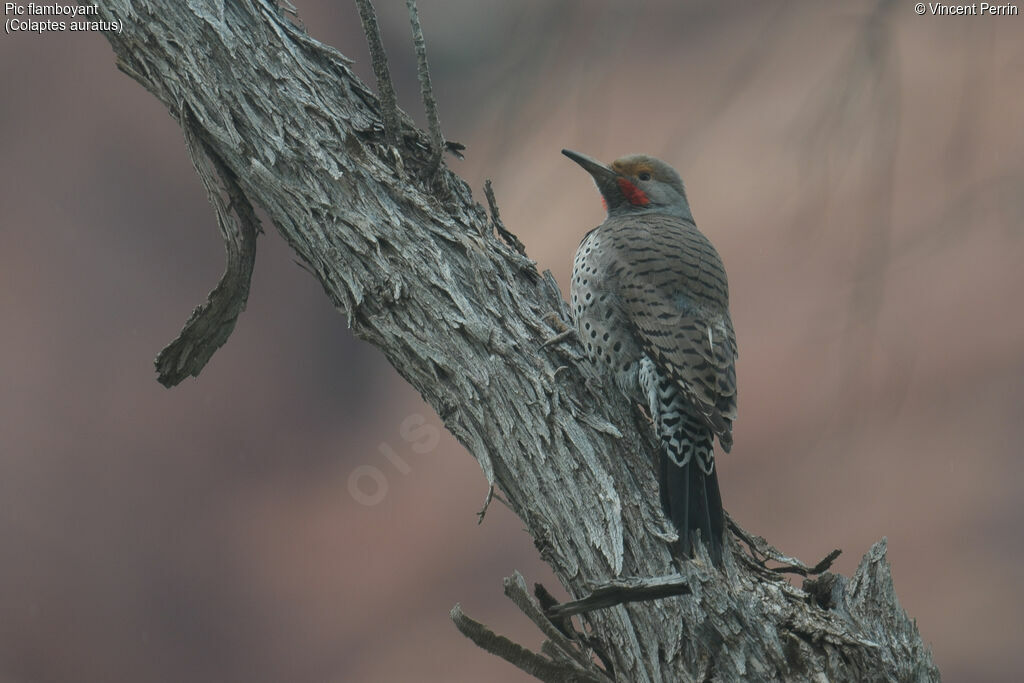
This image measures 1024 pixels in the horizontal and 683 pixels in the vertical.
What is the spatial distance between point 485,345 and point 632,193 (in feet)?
4.21

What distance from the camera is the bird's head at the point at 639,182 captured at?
312cm

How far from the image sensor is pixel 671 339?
2428mm

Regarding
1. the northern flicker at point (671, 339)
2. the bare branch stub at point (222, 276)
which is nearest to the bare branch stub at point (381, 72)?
the bare branch stub at point (222, 276)

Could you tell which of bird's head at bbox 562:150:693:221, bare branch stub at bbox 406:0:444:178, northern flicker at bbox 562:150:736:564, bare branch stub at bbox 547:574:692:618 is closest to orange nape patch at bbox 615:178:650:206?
bird's head at bbox 562:150:693:221

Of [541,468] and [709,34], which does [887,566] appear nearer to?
[541,468]

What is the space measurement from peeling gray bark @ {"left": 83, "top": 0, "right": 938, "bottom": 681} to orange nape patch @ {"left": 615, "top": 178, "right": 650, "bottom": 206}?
0.85 m

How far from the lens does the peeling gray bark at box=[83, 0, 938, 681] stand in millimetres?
1847

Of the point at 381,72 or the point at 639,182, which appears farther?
the point at 639,182

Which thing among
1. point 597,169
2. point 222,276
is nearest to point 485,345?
point 222,276

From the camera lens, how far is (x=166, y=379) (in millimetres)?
2588

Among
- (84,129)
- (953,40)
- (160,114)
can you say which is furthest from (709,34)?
(84,129)

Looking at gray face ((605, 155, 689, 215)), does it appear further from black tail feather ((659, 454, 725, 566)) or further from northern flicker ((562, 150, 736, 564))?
black tail feather ((659, 454, 725, 566))

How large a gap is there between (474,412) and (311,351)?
3412 mm

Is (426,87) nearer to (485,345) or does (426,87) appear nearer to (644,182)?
(485,345)
